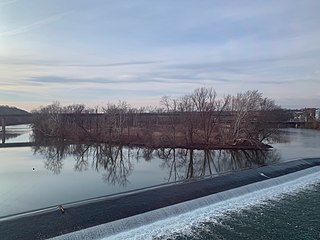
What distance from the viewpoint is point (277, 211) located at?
10383 mm

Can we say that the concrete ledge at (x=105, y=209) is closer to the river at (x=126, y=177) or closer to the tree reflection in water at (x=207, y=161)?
the river at (x=126, y=177)

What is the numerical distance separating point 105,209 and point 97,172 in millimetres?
8385

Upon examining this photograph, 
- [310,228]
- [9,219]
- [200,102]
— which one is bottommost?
[310,228]

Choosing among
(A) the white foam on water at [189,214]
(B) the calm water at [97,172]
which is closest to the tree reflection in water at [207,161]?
(B) the calm water at [97,172]

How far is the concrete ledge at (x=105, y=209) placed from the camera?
7543 mm

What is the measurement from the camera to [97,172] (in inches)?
683

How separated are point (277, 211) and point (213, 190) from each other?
2.44 metres

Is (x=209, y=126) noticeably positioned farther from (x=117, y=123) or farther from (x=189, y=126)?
(x=117, y=123)

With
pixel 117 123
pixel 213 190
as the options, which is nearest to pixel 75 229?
pixel 213 190

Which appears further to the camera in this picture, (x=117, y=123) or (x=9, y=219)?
(x=117, y=123)

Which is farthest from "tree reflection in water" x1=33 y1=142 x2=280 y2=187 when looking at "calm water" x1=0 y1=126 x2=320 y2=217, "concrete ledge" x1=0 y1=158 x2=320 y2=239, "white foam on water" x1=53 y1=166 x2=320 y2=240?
"white foam on water" x1=53 y1=166 x2=320 y2=240

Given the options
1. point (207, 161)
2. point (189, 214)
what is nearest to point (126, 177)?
point (189, 214)

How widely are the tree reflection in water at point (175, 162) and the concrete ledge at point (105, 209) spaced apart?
10.9 ft

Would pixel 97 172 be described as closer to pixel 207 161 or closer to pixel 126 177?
pixel 126 177
